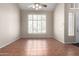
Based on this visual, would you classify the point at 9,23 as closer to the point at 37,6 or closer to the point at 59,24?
the point at 37,6

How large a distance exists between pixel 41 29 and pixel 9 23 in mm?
645

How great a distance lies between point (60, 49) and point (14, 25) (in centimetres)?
94

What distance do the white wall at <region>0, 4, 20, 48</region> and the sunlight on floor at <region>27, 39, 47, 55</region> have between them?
268 mm

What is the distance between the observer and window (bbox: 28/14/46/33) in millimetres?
2777

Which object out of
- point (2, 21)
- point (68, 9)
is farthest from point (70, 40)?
point (2, 21)

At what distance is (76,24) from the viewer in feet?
8.80

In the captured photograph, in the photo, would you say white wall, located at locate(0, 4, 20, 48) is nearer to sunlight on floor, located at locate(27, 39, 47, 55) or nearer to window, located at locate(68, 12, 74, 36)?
sunlight on floor, located at locate(27, 39, 47, 55)

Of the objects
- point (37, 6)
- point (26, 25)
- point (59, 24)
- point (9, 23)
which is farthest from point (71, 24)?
point (9, 23)

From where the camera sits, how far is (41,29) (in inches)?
110

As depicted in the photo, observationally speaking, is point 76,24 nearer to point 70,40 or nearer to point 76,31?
point 76,31

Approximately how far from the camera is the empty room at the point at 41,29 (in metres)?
2.68

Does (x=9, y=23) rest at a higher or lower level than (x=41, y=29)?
higher

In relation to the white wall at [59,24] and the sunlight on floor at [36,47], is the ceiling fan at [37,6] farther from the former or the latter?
the sunlight on floor at [36,47]

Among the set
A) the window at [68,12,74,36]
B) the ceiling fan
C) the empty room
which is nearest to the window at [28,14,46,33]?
the empty room
